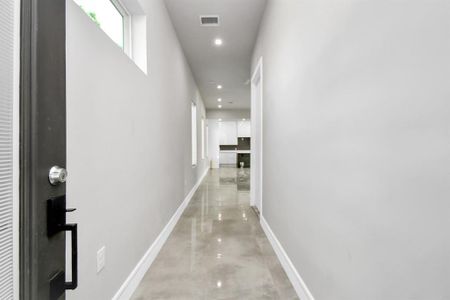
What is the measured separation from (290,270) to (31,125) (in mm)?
2055

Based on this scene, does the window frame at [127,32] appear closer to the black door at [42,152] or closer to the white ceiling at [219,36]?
the white ceiling at [219,36]

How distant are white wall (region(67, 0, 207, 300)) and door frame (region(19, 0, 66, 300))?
0.50 metres

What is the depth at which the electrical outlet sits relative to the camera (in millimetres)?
1396

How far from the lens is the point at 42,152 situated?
0.67m

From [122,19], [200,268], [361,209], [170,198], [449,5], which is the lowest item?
[200,268]

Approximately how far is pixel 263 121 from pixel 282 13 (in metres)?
1.35

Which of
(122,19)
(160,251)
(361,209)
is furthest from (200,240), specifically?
(122,19)

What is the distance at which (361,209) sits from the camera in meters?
1.05

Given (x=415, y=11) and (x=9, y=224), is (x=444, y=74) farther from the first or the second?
(x=9, y=224)

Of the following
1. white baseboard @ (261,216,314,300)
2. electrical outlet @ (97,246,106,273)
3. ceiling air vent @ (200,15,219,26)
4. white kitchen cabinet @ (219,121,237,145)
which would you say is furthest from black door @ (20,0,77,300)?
white kitchen cabinet @ (219,121,237,145)

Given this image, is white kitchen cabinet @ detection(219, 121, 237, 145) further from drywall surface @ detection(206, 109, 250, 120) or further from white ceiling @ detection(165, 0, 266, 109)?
white ceiling @ detection(165, 0, 266, 109)

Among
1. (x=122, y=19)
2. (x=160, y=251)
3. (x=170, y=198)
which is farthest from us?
(x=170, y=198)

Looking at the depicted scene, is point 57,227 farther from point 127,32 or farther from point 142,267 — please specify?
point 127,32

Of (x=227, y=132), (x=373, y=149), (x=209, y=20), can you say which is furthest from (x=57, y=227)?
(x=227, y=132)
